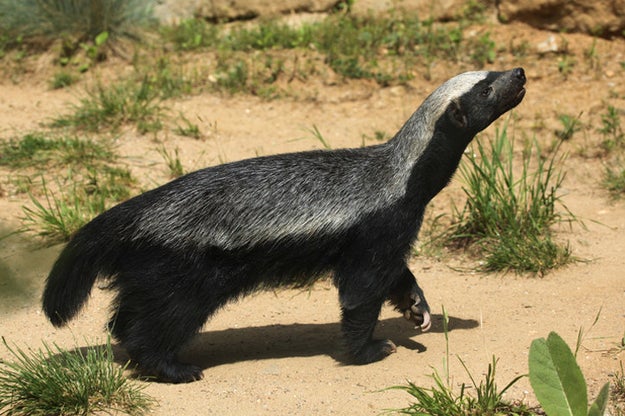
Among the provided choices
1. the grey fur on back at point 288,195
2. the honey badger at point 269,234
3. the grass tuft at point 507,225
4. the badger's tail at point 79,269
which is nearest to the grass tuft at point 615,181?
the grass tuft at point 507,225

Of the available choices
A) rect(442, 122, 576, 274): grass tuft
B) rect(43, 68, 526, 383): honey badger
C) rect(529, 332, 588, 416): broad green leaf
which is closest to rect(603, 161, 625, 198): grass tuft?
rect(442, 122, 576, 274): grass tuft

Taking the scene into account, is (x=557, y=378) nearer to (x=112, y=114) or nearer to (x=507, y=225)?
(x=507, y=225)

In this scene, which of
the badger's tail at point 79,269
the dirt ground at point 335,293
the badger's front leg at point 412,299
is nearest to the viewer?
the dirt ground at point 335,293

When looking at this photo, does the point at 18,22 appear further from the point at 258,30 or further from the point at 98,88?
the point at 258,30

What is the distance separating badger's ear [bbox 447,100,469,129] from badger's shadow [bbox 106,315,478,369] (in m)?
1.32

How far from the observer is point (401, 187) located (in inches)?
190

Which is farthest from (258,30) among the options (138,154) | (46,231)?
(46,231)

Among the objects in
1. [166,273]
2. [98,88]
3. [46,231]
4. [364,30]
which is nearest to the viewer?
[166,273]

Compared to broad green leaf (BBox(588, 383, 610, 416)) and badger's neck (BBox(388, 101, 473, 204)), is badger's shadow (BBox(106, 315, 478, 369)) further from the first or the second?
broad green leaf (BBox(588, 383, 610, 416))

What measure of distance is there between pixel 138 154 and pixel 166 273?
3.42 meters

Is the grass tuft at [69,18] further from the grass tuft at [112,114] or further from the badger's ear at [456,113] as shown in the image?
the badger's ear at [456,113]

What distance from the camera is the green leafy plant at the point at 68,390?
426 centimetres

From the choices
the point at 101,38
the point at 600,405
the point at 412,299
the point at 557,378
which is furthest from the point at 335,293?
the point at 101,38

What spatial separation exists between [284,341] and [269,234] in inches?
41.9
